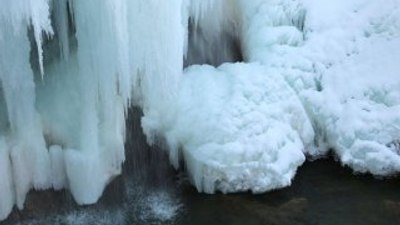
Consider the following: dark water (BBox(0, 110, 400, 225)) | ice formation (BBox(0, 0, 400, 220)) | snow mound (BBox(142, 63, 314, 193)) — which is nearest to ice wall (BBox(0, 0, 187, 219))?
ice formation (BBox(0, 0, 400, 220))

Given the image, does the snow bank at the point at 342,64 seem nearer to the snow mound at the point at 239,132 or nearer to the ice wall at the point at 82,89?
the snow mound at the point at 239,132

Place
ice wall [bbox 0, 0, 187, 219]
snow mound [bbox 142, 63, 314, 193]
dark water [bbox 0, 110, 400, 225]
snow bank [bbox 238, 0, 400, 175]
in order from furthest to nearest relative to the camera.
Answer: snow bank [bbox 238, 0, 400, 175], snow mound [bbox 142, 63, 314, 193], dark water [bbox 0, 110, 400, 225], ice wall [bbox 0, 0, 187, 219]

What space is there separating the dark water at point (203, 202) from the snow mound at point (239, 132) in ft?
0.59

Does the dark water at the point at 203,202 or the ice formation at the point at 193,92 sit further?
the dark water at the point at 203,202

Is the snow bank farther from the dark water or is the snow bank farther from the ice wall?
the ice wall

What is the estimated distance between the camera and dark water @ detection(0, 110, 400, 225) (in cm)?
614

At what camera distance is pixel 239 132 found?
6367mm

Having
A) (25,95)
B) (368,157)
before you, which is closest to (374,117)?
(368,157)

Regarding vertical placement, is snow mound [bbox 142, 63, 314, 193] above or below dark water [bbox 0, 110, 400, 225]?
above

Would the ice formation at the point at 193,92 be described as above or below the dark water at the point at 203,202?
above

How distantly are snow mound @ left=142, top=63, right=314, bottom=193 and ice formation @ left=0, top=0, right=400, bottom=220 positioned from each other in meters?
A: 0.01

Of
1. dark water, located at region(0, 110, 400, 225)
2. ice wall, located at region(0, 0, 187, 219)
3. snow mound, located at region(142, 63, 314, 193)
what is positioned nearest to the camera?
ice wall, located at region(0, 0, 187, 219)

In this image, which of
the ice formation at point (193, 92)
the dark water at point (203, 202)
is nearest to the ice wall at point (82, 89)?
the ice formation at point (193, 92)

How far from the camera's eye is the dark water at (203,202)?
614cm
